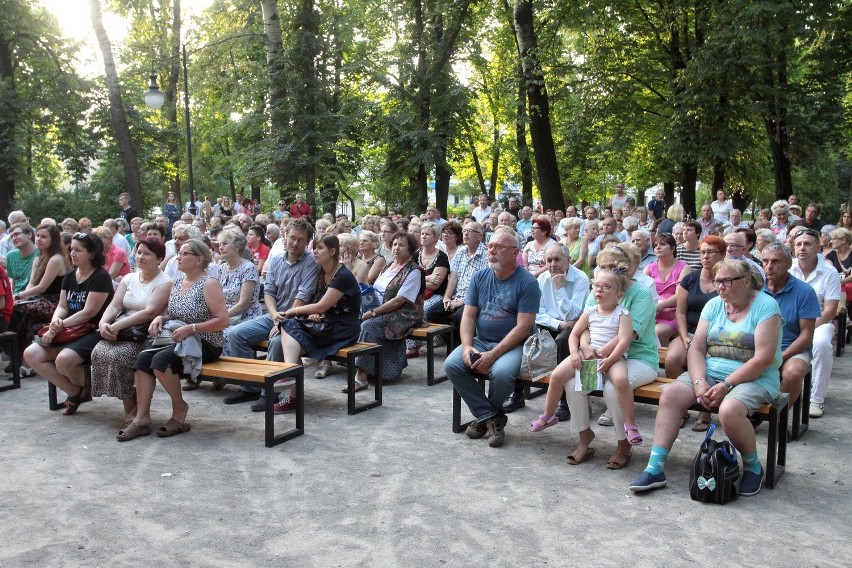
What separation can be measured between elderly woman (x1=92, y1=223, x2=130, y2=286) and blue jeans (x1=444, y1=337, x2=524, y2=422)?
5.10m

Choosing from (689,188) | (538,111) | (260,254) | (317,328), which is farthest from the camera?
(689,188)

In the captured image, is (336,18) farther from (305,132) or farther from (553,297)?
(553,297)

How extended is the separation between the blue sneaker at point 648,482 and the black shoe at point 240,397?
369 cm

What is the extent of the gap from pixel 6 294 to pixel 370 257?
3.62 m

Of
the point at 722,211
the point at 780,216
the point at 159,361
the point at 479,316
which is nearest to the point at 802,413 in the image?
the point at 479,316

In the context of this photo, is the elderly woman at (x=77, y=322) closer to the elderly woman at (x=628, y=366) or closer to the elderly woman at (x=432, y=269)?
the elderly woman at (x=432, y=269)

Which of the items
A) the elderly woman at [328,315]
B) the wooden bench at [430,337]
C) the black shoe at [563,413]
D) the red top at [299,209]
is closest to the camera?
the black shoe at [563,413]

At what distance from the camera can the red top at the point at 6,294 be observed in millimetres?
7504

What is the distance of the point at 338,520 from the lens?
441 centimetres

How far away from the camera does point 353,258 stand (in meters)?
8.73

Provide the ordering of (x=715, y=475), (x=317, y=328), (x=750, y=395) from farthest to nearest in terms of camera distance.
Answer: (x=317, y=328) → (x=750, y=395) → (x=715, y=475)

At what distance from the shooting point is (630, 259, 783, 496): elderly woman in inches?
187

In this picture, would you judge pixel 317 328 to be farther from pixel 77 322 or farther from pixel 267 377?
pixel 77 322

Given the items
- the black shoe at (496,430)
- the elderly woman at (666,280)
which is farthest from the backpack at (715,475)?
the elderly woman at (666,280)
